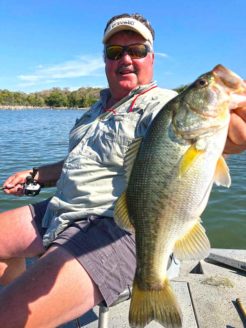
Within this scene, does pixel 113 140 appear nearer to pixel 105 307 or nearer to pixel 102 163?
pixel 102 163

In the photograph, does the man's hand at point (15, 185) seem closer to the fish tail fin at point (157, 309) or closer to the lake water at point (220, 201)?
the fish tail fin at point (157, 309)

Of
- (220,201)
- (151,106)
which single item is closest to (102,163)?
(151,106)

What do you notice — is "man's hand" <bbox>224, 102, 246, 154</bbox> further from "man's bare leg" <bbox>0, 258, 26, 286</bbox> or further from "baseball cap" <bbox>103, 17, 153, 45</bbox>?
"man's bare leg" <bbox>0, 258, 26, 286</bbox>

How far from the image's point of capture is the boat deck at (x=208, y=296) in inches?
141

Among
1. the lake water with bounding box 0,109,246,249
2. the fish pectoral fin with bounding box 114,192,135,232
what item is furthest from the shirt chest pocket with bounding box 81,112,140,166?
the lake water with bounding box 0,109,246,249

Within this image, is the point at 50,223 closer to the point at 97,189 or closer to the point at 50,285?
the point at 97,189

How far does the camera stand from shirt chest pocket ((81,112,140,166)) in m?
3.25

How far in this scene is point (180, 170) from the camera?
6.79 ft

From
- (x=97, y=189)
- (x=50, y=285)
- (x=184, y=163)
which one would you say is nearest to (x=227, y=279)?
(x=97, y=189)

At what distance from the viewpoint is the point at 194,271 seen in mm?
4742

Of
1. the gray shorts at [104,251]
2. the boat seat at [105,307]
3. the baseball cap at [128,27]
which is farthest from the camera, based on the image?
the baseball cap at [128,27]

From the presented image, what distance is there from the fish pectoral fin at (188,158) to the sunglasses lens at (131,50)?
194 cm

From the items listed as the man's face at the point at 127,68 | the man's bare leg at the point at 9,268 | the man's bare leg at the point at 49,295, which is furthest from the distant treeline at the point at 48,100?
the man's bare leg at the point at 49,295

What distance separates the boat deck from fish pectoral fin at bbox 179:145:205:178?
1.89 m
